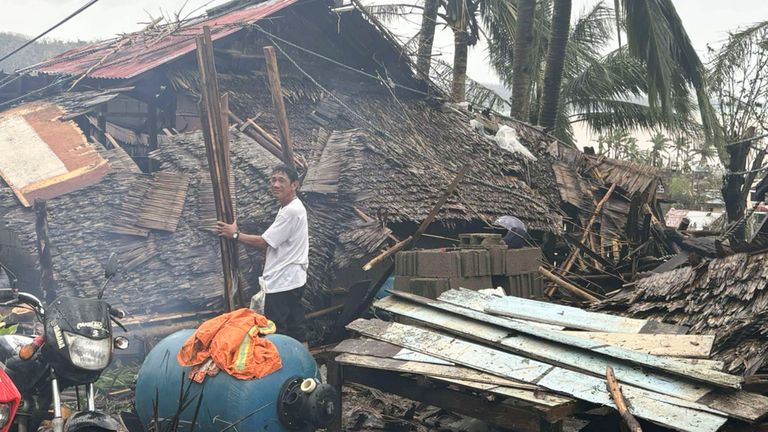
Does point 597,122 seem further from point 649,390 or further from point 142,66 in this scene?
point 649,390

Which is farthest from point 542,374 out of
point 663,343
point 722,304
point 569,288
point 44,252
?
point 44,252

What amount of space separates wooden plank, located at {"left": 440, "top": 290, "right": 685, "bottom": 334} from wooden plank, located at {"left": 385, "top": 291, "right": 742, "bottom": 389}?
265 millimetres

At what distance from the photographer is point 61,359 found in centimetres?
422

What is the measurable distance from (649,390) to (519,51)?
41.9ft

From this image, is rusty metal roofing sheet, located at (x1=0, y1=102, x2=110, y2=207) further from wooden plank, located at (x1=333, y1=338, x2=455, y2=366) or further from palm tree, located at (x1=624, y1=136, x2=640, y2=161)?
palm tree, located at (x1=624, y1=136, x2=640, y2=161)

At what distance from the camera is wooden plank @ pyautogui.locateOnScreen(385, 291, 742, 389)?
4.21m

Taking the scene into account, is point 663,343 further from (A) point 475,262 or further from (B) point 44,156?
(B) point 44,156

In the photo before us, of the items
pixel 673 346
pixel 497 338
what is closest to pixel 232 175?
pixel 497 338

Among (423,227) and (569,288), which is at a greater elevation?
(423,227)

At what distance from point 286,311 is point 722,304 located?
3.39m

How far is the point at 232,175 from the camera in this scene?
8.67 meters

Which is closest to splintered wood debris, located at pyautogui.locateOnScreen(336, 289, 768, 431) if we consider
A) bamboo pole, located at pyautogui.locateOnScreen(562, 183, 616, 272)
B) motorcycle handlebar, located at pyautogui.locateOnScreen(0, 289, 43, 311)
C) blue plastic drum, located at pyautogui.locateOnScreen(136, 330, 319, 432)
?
blue plastic drum, located at pyautogui.locateOnScreen(136, 330, 319, 432)

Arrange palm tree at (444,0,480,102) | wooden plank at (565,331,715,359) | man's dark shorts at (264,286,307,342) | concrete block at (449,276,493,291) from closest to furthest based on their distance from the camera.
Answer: wooden plank at (565,331,715,359)
man's dark shorts at (264,286,307,342)
concrete block at (449,276,493,291)
palm tree at (444,0,480,102)

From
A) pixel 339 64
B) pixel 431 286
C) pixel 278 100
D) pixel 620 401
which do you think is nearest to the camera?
pixel 620 401
